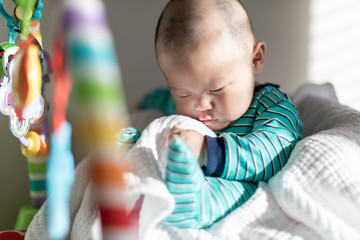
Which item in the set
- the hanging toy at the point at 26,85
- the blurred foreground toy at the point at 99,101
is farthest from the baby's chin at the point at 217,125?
the blurred foreground toy at the point at 99,101

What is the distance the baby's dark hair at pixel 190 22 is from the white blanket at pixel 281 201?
0.58ft

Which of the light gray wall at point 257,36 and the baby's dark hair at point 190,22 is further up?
the baby's dark hair at point 190,22

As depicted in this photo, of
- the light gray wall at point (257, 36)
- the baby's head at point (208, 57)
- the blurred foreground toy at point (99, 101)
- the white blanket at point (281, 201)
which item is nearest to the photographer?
the blurred foreground toy at point (99, 101)

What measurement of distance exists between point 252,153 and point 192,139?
11cm

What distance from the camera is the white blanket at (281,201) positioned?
631 mm

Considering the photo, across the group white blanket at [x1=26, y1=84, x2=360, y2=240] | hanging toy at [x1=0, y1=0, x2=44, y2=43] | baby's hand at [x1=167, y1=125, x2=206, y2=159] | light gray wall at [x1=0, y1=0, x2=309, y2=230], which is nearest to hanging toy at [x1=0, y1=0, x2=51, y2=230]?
hanging toy at [x1=0, y1=0, x2=44, y2=43]

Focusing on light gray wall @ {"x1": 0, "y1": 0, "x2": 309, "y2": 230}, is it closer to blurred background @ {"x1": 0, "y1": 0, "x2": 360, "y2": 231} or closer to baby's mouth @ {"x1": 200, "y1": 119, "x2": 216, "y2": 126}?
blurred background @ {"x1": 0, "y1": 0, "x2": 360, "y2": 231}

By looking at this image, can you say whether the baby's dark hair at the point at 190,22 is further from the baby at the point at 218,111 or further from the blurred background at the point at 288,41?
the blurred background at the point at 288,41

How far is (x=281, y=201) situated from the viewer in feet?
2.23

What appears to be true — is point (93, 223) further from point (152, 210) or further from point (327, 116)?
point (327, 116)

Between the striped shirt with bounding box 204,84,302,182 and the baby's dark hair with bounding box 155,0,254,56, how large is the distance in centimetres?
18

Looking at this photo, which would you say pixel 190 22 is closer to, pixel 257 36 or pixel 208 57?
pixel 208 57

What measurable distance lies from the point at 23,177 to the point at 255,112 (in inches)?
23.5

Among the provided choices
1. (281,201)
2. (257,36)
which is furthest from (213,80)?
(257,36)
